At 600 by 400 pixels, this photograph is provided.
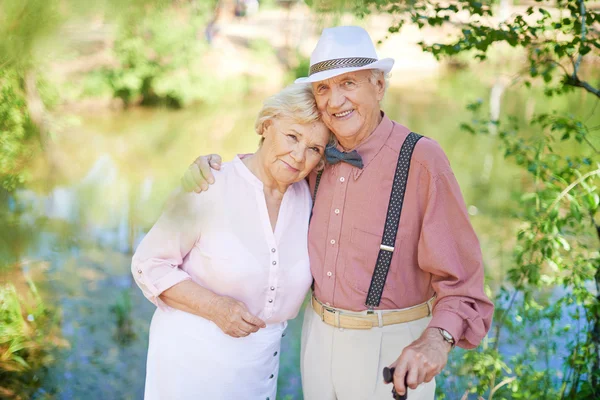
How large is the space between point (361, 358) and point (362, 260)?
1.12 ft

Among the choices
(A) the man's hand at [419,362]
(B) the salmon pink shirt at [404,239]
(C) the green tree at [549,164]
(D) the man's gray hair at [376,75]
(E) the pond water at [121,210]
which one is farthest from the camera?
(C) the green tree at [549,164]

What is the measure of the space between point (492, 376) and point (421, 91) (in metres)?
Answer: 14.3

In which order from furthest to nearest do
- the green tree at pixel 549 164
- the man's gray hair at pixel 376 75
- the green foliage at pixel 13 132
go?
the green tree at pixel 549 164, the man's gray hair at pixel 376 75, the green foliage at pixel 13 132

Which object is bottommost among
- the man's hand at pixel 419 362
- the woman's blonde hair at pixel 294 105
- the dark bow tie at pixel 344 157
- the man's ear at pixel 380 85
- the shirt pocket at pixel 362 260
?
the man's hand at pixel 419 362

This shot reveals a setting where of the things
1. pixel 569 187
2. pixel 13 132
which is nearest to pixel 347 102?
pixel 13 132

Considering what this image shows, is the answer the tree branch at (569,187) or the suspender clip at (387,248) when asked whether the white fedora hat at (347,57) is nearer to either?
the suspender clip at (387,248)

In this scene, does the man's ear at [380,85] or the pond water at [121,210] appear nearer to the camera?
the pond water at [121,210]

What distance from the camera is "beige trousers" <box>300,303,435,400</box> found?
1.91 metres

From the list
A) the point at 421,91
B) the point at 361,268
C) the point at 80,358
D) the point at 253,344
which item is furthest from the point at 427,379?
the point at 421,91

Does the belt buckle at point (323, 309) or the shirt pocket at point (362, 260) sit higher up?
the shirt pocket at point (362, 260)

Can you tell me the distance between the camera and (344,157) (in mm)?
1938

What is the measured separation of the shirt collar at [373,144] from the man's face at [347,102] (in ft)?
0.14

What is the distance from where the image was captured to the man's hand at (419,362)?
1.47 m

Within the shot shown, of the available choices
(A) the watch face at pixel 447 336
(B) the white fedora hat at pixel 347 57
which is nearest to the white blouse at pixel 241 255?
(B) the white fedora hat at pixel 347 57
